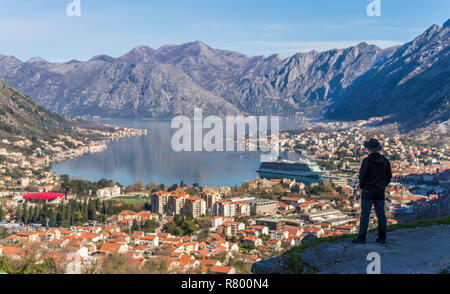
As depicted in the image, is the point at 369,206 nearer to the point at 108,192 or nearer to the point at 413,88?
the point at 108,192

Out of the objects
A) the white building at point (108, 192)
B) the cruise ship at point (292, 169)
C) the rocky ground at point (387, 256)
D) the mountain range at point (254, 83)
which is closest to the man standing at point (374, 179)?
the rocky ground at point (387, 256)

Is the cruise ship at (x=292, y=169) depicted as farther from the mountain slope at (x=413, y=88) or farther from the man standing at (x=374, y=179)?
the man standing at (x=374, y=179)

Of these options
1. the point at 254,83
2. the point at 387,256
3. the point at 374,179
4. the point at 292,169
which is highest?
the point at 254,83

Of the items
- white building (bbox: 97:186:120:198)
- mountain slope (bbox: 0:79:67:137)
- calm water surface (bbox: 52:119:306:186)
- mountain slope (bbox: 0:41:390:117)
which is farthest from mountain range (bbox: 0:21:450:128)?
white building (bbox: 97:186:120:198)

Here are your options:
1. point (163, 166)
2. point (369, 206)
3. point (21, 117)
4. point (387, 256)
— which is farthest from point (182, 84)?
point (387, 256)

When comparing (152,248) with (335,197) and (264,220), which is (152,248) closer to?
(264,220)

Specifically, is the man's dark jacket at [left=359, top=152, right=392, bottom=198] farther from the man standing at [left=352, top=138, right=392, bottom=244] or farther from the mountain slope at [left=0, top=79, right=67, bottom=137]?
the mountain slope at [left=0, top=79, right=67, bottom=137]

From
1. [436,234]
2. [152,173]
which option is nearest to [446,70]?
[152,173]
